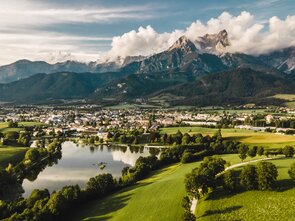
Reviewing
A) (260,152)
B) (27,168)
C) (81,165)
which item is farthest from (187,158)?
(27,168)

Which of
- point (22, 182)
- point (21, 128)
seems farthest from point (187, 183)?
point (21, 128)

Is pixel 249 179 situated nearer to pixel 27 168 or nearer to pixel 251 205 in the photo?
pixel 251 205

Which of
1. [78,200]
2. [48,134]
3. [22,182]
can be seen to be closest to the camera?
[78,200]

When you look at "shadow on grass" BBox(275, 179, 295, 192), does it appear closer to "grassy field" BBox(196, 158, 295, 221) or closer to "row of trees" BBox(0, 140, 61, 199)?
"grassy field" BBox(196, 158, 295, 221)

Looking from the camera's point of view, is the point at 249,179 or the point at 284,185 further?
the point at 284,185

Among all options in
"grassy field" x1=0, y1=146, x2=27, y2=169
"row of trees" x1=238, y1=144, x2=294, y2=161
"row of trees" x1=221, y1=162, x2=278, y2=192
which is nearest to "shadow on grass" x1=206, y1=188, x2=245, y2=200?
"row of trees" x1=221, y1=162, x2=278, y2=192

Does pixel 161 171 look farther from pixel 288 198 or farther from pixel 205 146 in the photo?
pixel 288 198
